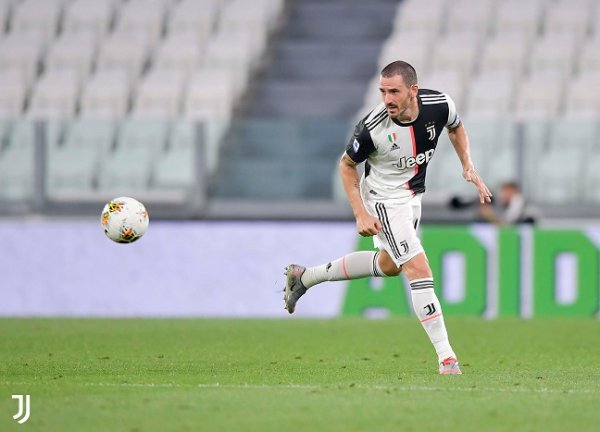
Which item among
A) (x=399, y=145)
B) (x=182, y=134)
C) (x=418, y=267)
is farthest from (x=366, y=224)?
(x=182, y=134)

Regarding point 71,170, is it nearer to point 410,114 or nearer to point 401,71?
point 410,114

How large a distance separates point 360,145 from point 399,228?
23.3 inches

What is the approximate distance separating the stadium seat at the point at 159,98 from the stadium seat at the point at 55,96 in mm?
976

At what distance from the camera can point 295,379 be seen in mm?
8695

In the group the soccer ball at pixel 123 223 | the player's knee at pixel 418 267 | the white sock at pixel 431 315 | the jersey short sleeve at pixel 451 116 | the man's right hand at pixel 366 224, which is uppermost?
the jersey short sleeve at pixel 451 116

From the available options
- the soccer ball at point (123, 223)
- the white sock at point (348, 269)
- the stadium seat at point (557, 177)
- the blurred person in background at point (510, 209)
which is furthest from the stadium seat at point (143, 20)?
the white sock at point (348, 269)

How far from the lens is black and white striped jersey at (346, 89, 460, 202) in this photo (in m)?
9.18

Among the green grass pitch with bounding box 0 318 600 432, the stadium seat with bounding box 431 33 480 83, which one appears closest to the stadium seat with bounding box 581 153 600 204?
the green grass pitch with bounding box 0 318 600 432

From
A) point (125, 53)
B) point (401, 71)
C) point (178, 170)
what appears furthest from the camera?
point (125, 53)

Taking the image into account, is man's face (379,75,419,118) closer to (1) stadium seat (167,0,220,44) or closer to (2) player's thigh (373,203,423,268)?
(2) player's thigh (373,203,423,268)

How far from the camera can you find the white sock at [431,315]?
8.95 m

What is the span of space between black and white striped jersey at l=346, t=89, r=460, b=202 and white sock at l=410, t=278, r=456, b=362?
0.61 meters

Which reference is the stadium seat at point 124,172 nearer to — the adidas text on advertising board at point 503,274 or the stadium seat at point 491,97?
the adidas text on advertising board at point 503,274

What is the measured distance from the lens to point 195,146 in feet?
55.4
